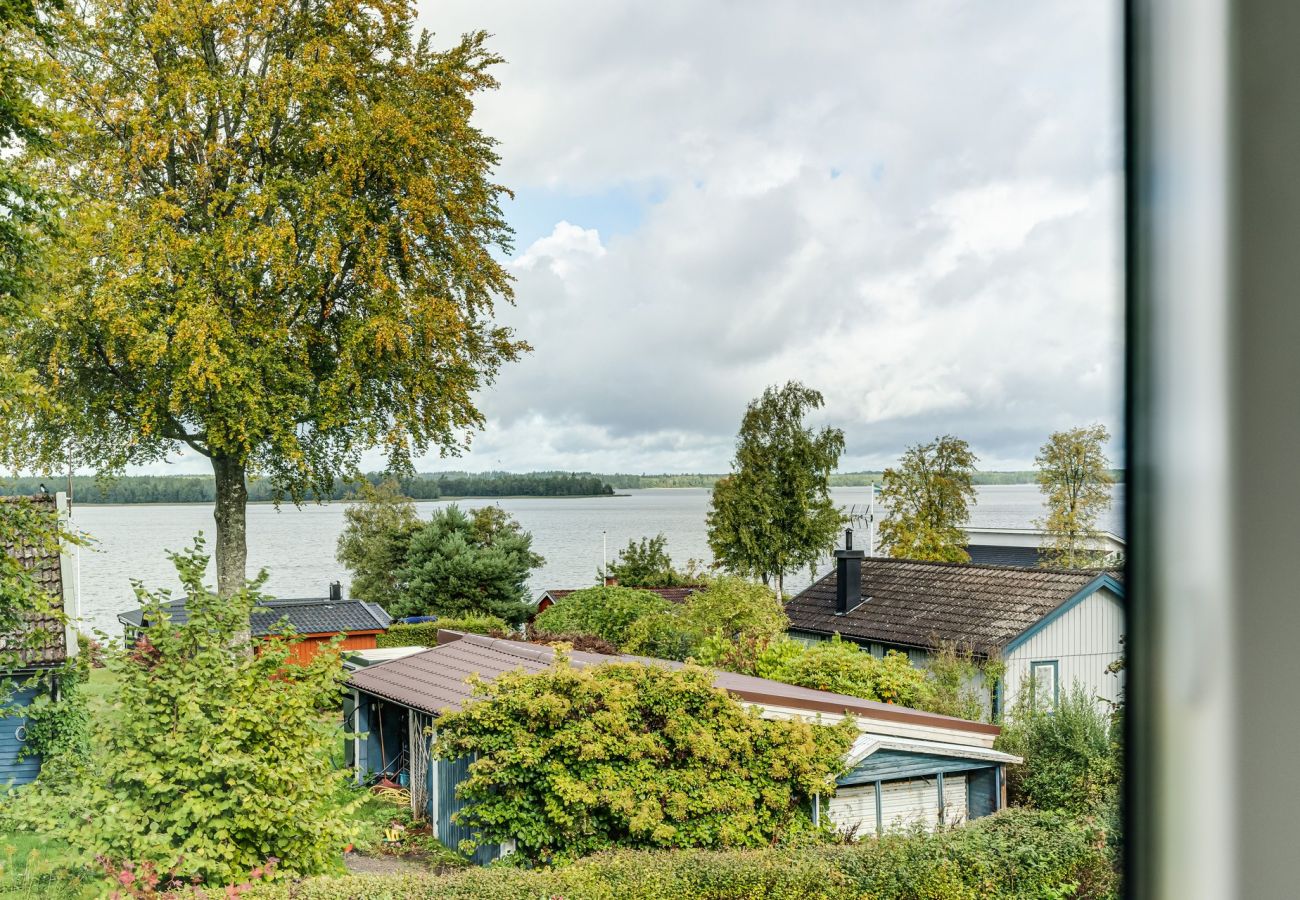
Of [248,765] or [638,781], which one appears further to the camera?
[638,781]

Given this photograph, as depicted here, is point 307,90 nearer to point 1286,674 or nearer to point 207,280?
point 207,280

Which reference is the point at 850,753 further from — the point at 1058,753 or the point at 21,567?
the point at 21,567

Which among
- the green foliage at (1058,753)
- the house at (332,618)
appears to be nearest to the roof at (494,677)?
the green foliage at (1058,753)

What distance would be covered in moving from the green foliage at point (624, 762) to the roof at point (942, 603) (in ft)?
15.4

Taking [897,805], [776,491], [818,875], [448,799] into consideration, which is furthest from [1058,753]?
[776,491]

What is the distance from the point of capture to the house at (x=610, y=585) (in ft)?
50.9

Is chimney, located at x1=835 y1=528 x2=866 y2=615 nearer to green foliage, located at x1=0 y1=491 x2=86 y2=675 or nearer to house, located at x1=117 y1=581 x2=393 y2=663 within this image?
house, located at x1=117 y1=581 x2=393 y2=663

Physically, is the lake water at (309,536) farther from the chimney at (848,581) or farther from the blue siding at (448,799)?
the blue siding at (448,799)

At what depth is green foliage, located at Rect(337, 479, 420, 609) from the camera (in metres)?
20.0

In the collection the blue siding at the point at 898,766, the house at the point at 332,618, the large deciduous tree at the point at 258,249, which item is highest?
the large deciduous tree at the point at 258,249

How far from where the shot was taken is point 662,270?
83.7 ft

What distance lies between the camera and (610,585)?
582 inches

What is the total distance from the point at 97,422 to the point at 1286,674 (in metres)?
10.3

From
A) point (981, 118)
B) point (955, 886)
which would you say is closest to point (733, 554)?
point (955, 886)
